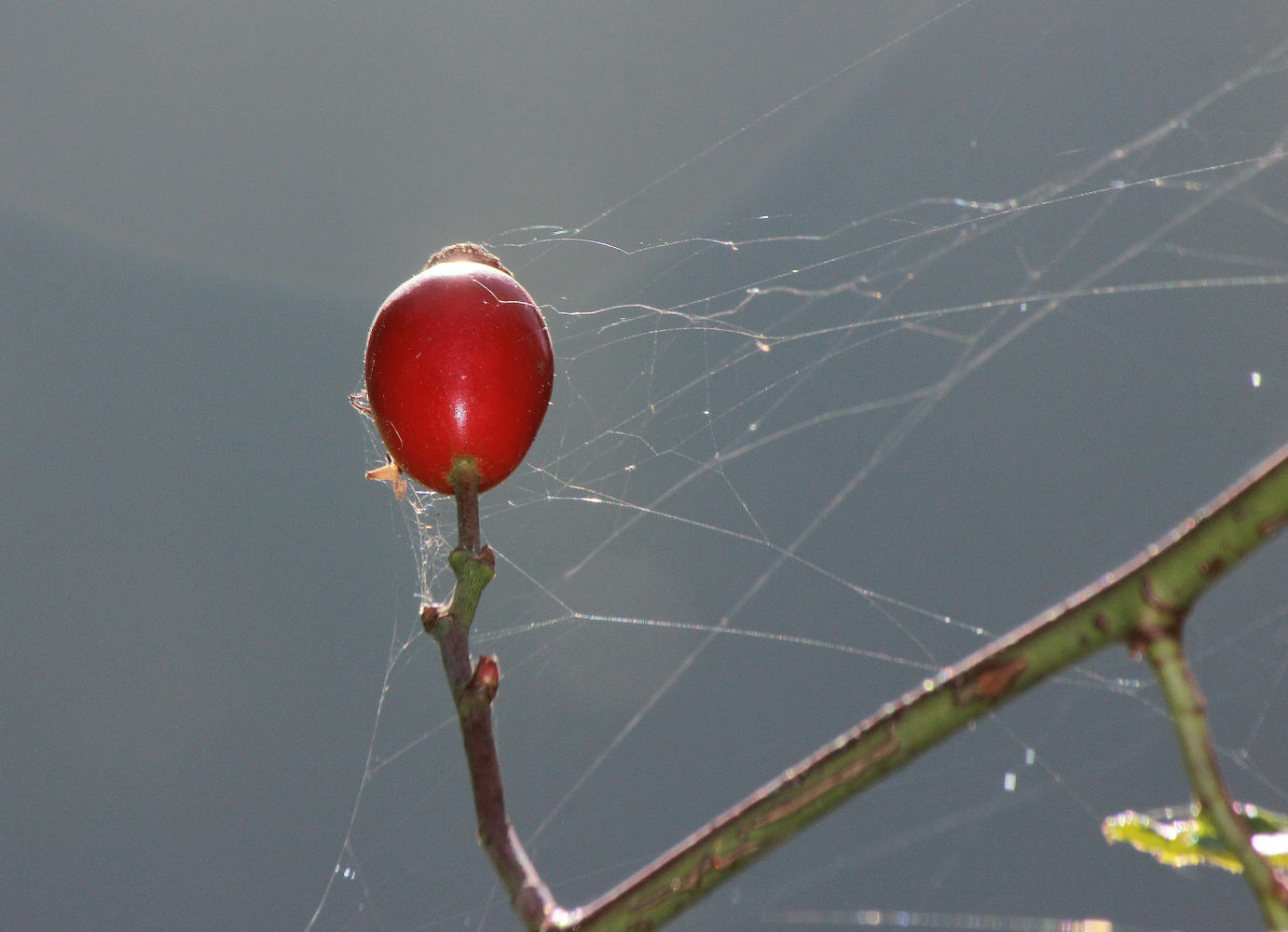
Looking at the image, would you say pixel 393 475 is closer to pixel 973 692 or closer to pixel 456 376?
pixel 456 376

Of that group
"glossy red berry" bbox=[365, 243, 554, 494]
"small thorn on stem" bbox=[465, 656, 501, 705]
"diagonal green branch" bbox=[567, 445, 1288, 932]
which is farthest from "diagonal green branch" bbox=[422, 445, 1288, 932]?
"glossy red berry" bbox=[365, 243, 554, 494]

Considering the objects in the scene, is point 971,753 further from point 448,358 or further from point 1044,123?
point 448,358

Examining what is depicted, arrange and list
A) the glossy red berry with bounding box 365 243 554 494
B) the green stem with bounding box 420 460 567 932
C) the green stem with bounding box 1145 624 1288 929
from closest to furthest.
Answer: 1. the green stem with bounding box 1145 624 1288 929
2. the green stem with bounding box 420 460 567 932
3. the glossy red berry with bounding box 365 243 554 494

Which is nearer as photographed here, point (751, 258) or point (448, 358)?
point (448, 358)

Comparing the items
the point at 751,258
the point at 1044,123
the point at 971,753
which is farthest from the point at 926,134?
the point at 971,753

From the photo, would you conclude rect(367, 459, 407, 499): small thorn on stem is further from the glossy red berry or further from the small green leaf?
the small green leaf

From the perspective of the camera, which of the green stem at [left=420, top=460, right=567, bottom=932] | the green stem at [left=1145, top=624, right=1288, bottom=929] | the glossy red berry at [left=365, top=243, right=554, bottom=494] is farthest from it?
the glossy red berry at [left=365, top=243, right=554, bottom=494]

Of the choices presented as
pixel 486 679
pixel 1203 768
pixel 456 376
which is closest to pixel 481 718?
pixel 486 679
